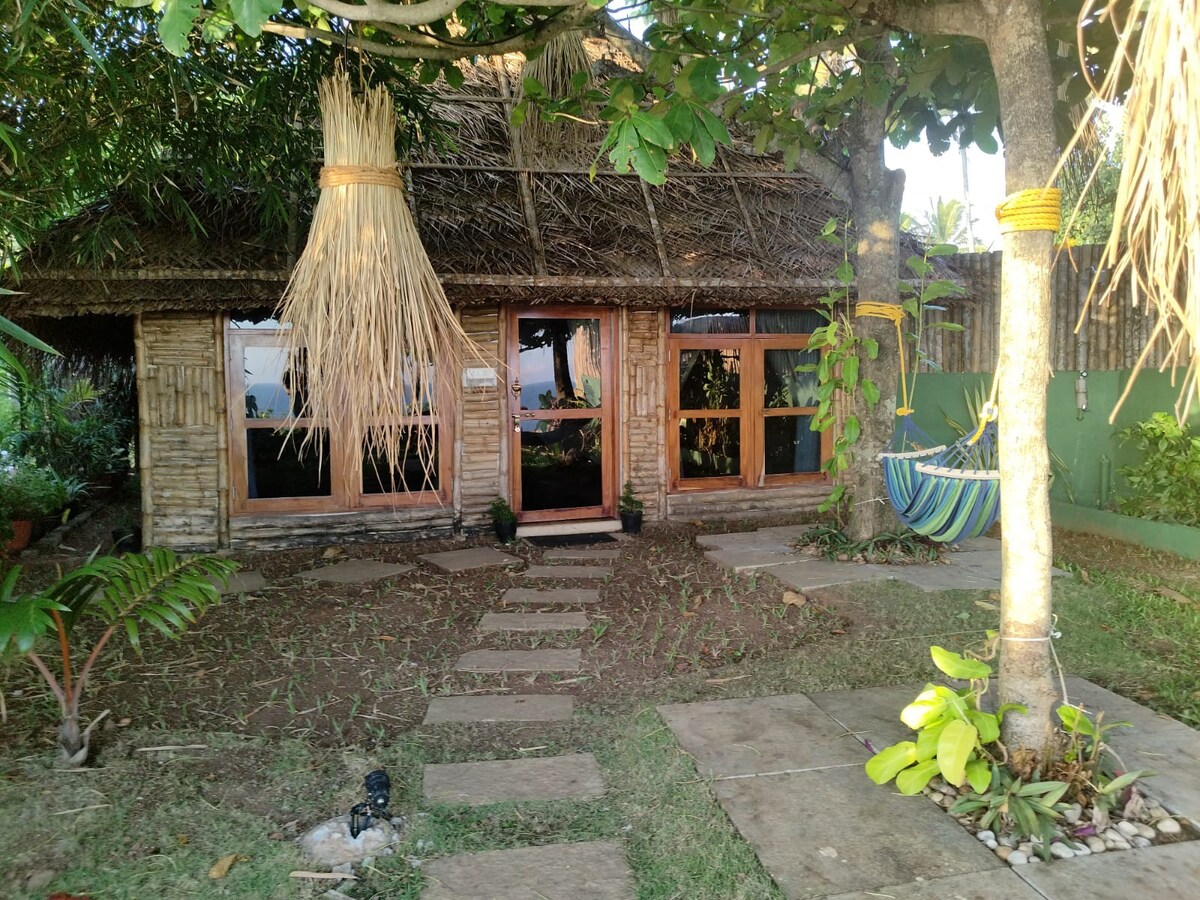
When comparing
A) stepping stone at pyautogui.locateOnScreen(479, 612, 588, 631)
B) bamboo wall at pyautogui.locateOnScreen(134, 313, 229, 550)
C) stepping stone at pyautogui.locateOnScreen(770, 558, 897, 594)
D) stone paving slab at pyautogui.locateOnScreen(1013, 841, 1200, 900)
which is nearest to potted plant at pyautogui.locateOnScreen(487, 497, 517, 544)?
stepping stone at pyautogui.locateOnScreen(479, 612, 588, 631)

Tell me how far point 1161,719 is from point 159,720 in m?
3.53

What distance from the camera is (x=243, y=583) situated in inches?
199

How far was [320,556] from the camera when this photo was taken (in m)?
5.75

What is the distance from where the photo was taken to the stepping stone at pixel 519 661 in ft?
11.9

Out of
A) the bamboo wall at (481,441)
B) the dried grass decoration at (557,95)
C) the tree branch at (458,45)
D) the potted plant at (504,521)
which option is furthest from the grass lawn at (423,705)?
the dried grass decoration at (557,95)

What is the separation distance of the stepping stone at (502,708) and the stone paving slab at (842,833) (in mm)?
926

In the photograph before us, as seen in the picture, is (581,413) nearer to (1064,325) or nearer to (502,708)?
(502,708)

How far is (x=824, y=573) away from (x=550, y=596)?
163 centimetres

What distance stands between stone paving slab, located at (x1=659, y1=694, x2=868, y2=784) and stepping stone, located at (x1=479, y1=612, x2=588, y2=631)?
128 centimetres

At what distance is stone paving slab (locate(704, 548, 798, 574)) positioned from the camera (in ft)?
16.7

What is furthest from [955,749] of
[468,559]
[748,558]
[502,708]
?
[468,559]

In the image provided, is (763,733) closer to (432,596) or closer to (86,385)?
(432,596)

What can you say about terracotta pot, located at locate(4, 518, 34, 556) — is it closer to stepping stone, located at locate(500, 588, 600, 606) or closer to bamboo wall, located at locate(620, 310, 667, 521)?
stepping stone, located at locate(500, 588, 600, 606)

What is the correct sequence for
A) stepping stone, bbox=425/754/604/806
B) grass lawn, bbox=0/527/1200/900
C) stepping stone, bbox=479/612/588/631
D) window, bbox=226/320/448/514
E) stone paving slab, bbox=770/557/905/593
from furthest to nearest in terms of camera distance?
window, bbox=226/320/448/514 < stone paving slab, bbox=770/557/905/593 < stepping stone, bbox=479/612/588/631 < stepping stone, bbox=425/754/604/806 < grass lawn, bbox=0/527/1200/900
